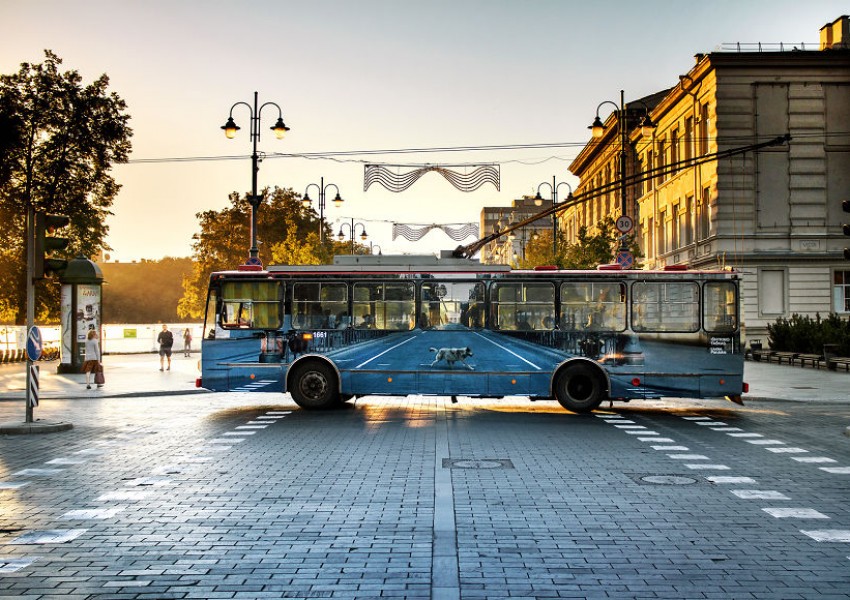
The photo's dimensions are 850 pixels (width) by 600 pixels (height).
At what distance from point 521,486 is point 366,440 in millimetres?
4746

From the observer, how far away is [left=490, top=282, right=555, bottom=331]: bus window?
18875 millimetres

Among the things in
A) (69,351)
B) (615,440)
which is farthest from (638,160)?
(615,440)

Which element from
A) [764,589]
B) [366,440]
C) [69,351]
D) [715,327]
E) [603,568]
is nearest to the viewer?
[764,589]

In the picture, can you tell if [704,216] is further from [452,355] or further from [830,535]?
[830,535]

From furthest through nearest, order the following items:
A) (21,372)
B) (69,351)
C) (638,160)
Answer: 1. (638,160)
2. (21,372)
3. (69,351)

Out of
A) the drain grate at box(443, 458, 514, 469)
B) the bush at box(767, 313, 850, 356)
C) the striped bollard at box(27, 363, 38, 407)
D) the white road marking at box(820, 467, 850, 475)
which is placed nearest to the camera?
the white road marking at box(820, 467, 850, 475)

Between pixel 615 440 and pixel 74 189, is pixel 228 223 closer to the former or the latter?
pixel 74 189

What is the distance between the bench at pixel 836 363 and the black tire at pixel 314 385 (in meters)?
20.8

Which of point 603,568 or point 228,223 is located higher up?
point 228,223

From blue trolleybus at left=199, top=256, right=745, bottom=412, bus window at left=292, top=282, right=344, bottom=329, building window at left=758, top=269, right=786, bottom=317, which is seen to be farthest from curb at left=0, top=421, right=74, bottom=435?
building window at left=758, top=269, right=786, bottom=317

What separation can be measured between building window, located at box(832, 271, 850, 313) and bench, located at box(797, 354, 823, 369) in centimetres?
889

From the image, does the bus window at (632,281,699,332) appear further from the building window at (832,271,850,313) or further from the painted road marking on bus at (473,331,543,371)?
the building window at (832,271,850,313)

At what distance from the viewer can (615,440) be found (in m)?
A: 14.7

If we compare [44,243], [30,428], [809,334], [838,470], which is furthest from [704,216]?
[30,428]
